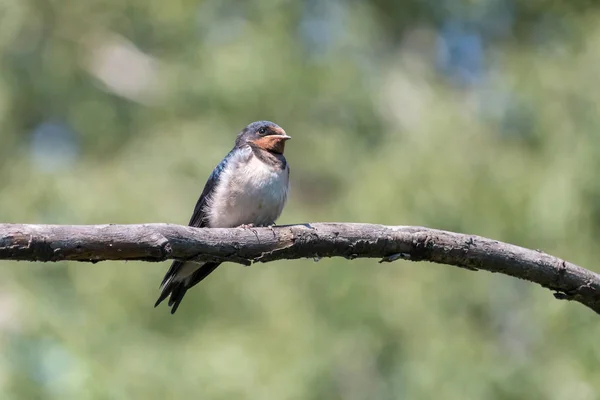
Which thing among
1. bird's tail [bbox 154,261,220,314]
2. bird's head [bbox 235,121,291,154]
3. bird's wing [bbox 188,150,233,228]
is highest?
bird's head [bbox 235,121,291,154]

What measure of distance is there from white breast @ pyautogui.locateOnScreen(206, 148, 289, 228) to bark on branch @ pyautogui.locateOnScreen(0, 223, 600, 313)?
45.3 inches

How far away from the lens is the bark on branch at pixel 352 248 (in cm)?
256

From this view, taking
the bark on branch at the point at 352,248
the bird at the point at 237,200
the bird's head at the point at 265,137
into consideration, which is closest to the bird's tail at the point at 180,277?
the bird at the point at 237,200

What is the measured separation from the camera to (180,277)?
403 cm

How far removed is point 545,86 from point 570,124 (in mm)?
463

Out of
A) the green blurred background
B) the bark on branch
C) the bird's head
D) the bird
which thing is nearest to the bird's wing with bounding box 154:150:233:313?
the bird

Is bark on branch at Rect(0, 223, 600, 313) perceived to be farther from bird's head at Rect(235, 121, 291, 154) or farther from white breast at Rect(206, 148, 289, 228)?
bird's head at Rect(235, 121, 291, 154)

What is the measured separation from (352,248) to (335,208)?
3.68 metres

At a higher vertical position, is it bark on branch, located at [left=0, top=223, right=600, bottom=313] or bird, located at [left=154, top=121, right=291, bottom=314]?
bird, located at [left=154, top=121, right=291, bottom=314]

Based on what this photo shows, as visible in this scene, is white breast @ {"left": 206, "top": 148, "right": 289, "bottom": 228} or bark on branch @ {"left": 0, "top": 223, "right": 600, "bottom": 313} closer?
bark on branch @ {"left": 0, "top": 223, "right": 600, "bottom": 313}

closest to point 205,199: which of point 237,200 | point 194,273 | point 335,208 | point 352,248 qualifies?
point 237,200

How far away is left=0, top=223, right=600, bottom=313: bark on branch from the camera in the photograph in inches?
101

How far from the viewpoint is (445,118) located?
689cm

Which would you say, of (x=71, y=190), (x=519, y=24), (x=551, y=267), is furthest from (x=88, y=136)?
(x=551, y=267)
